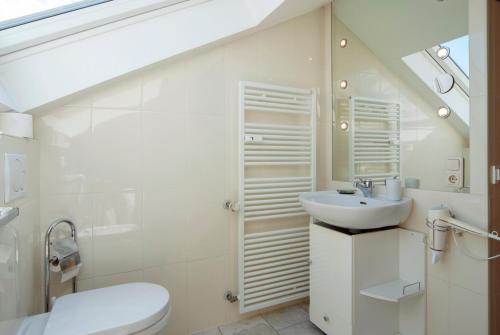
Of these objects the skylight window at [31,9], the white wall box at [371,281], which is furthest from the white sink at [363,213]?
the skylight window at [31,9]

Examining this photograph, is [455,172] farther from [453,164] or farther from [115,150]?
[115,150]

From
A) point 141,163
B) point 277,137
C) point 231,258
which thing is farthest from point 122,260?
point 277,137

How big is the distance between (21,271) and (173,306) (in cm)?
86

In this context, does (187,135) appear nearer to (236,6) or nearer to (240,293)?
(236,6)

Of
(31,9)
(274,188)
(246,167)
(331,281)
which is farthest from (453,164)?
(31,9)

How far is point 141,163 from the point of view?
1575 mm

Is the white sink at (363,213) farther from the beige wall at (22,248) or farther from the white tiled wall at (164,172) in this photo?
the beige wall at (22,248)

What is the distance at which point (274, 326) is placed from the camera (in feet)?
5.93

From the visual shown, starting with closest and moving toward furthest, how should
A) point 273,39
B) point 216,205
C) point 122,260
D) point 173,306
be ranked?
point 122,260, point 173,306, point 216,205, point 273,39

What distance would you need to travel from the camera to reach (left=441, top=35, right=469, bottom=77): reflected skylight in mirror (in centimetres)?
130

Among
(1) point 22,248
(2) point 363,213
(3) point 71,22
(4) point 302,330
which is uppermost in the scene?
(3) point 71,22

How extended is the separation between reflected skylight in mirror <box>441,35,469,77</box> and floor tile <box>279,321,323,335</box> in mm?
1719

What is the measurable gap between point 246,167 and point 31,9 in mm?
1358

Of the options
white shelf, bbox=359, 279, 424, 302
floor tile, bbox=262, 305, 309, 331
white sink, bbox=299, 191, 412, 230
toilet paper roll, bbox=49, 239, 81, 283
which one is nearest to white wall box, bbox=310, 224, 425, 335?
white shelf, bbox=359, 279, 424, 302
